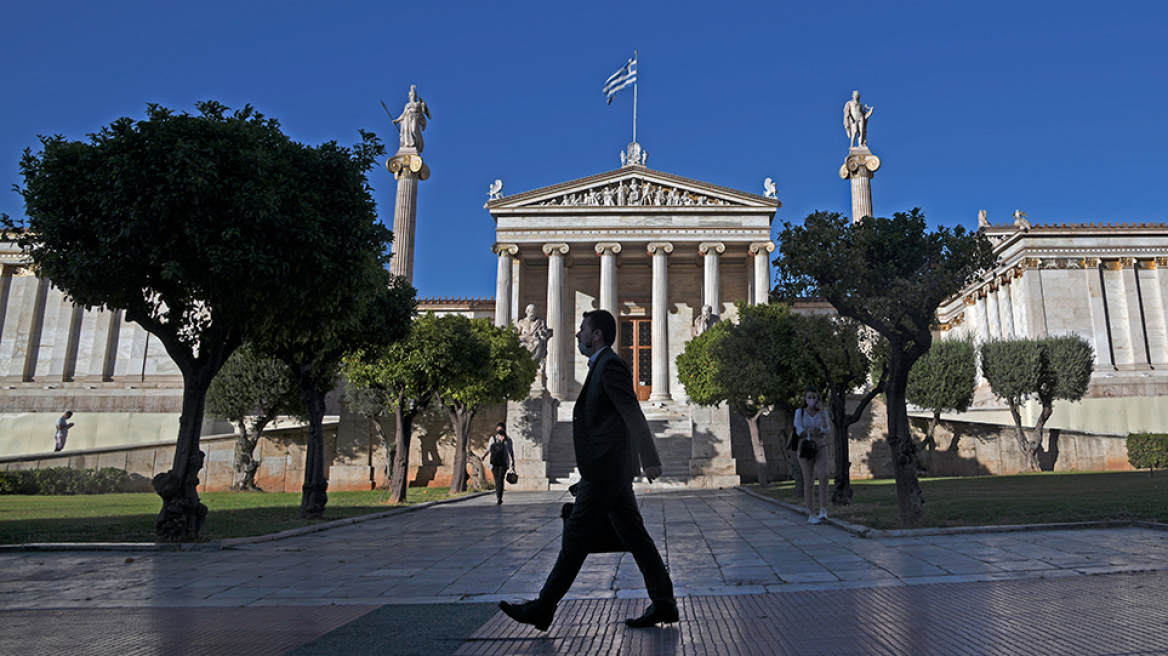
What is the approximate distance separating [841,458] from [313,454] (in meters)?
10.5

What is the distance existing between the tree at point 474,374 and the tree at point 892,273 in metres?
12.3

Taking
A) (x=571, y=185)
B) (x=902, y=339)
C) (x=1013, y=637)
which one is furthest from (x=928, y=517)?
(x=571, y=185)

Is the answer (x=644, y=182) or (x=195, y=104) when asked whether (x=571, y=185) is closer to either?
(x=644, y=182)

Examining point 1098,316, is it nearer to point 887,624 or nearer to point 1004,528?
point 1004,528

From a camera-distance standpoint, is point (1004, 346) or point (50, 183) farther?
point (1004, 346)

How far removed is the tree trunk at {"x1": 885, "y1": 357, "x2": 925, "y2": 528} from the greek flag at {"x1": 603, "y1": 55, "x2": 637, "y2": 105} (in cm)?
3524

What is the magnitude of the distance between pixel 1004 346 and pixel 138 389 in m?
48.2

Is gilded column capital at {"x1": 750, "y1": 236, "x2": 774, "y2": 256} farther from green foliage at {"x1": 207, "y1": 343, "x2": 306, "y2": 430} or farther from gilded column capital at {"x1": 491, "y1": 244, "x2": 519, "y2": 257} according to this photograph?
green foliage at {"x1": 207, "y1": 343, "x2": 306, "y2": 430}

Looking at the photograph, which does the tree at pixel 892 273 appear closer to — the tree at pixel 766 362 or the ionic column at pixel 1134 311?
the tree at pixel 766 362

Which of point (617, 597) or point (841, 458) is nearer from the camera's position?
point (617, 597)

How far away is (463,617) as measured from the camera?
188 inches

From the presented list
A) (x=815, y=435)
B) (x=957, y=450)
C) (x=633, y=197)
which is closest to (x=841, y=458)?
(x=815, y=435)

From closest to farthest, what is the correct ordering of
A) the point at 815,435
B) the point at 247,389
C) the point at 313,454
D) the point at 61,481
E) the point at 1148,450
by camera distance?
the point at 815,435, the point at 313,454, the point at 61,481, the point at 1148,450, the point at 247,389

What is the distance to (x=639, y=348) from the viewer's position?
43.8 meters
